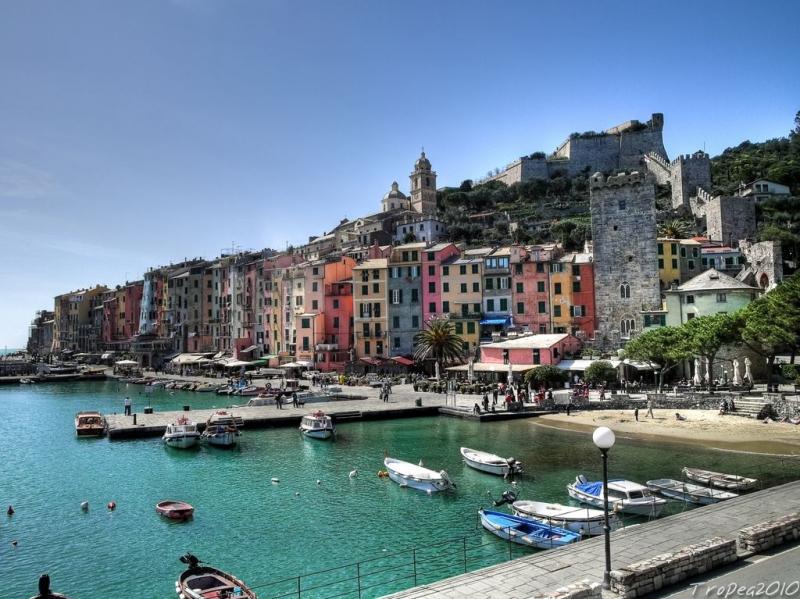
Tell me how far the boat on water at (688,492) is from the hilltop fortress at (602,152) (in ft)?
410

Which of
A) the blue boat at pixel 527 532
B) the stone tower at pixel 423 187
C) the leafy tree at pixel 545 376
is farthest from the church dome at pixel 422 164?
the blue boat at pixel 527 532

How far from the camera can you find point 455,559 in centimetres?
1916

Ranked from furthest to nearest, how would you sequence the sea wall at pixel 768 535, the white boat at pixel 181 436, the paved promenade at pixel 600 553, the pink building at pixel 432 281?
the pink building at pixel 432 281 < the white boat at pixel 181 436 < the sea wall at pixel 768 535 < the paved promenade at pixel 600 553

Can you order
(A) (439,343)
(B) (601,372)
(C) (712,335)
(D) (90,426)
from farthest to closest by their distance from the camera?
(A) (439,343) < (B) (601,372) < (C) (712,335) < (D) (90,426)

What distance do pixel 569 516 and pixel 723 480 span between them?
333 inches

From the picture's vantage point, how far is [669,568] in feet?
39.8

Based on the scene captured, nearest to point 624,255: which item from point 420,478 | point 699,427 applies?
point 699,427

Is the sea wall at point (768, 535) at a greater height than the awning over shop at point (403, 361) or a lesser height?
lesser

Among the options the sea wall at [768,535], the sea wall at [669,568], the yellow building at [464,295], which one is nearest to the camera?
the sea wall at [669,568]

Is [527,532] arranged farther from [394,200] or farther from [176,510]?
[394,200]

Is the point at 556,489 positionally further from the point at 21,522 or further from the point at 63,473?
the point at 63,473

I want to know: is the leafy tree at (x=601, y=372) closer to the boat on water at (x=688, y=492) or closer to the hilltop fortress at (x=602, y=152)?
the boat on water at (x=688, y=492)

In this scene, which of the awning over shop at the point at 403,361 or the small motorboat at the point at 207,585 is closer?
the small motorboat at the point at 207,585

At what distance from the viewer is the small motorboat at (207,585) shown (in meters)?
15.7
